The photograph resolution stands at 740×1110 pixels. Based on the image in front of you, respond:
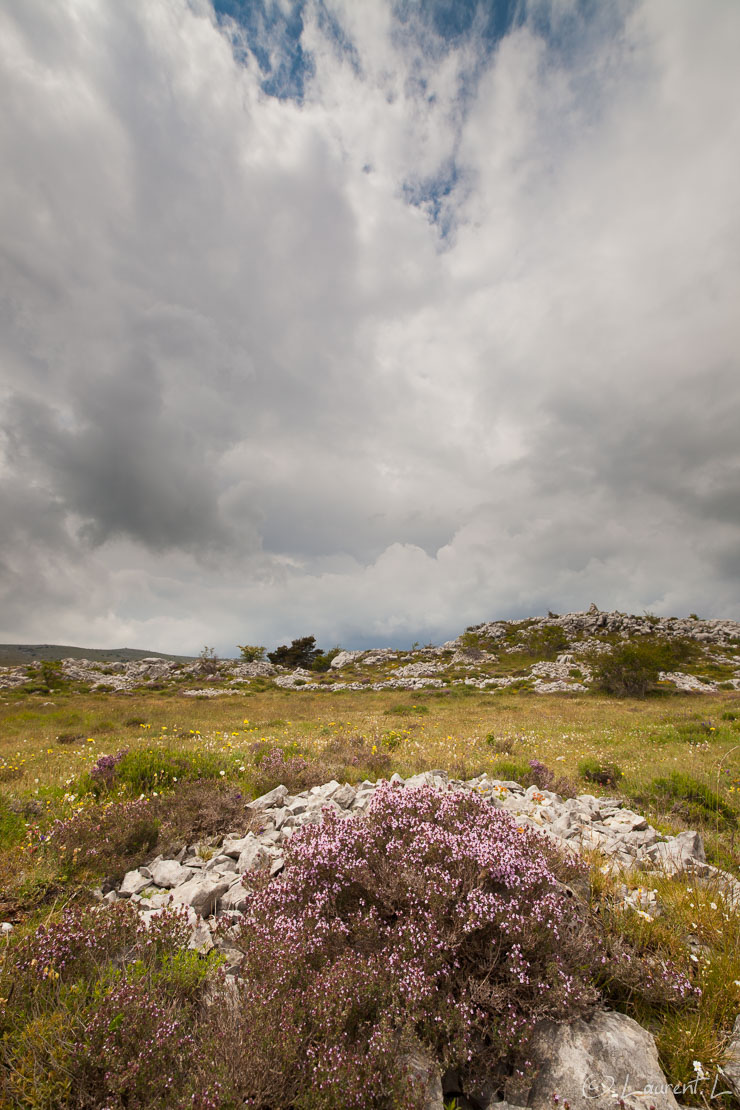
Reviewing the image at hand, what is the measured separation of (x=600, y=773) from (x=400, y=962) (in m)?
10.9

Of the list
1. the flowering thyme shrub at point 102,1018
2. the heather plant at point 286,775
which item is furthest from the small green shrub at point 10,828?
the heather plant at point 286,775

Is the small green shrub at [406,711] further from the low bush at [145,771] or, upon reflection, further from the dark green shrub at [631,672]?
the dark green shrub at [631,672]

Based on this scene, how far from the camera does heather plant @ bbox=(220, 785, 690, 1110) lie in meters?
2.60

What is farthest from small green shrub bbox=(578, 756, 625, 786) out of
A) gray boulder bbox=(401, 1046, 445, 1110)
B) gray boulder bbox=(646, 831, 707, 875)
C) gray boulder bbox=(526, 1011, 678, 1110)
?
gray boulder bbox=(401, 1046, 445, 1110)

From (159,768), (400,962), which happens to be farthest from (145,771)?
(400,962)

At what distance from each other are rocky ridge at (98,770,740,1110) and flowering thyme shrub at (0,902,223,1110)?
51 cm

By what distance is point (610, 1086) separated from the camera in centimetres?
282

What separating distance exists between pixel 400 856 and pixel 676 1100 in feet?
7.24

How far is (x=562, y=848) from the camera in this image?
16.8 feet

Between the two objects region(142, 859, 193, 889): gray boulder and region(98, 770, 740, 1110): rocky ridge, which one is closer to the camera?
region(98, 770, 740, 1110): rocky ridge

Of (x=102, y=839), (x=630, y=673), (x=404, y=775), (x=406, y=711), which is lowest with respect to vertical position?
(x=406, y=711)

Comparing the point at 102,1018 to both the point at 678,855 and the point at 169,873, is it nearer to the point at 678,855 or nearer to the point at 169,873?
the point at 169,873

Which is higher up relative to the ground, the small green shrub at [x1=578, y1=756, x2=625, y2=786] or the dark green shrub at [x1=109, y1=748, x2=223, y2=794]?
the dark green shrub at [x1=109, y1=748, x2=223, y2=794]

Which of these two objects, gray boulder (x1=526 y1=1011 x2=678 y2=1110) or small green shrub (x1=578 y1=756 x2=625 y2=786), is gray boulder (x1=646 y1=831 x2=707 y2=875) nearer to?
gray boulder (x1=526 y1=1011 x2=678 y2=1110)
